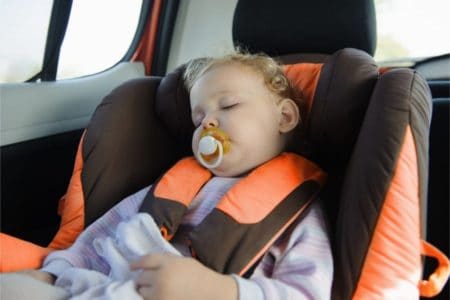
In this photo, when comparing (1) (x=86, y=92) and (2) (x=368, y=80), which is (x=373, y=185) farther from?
(1) (x=86, y=92)

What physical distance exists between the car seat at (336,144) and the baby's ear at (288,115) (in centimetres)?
4

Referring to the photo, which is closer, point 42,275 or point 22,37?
point 42,275

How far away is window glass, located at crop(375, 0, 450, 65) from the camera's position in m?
1.93

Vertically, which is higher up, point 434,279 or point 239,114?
point 239,114

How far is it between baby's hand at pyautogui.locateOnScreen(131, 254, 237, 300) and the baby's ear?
0.49 m

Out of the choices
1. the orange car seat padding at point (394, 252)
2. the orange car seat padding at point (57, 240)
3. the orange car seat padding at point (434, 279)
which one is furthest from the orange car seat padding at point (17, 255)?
the orange car seat padding at point (434, 279)

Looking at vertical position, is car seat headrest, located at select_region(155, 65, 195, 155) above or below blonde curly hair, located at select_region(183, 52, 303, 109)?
below

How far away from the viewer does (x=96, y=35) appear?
210cm

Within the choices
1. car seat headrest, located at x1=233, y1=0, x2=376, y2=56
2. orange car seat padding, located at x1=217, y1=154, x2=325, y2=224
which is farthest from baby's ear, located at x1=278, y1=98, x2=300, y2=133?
car seat headrest, located at x1=233, y1=0, x2=376, y2=56

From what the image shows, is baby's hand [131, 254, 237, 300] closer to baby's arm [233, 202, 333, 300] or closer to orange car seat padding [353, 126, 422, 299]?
baby's arm [233, 202, 333, 300]

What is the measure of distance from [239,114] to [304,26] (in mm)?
545

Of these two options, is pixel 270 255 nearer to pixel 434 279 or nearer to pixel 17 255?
pixel 434 279

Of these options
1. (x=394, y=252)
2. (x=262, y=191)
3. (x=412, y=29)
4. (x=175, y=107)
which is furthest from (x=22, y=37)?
(x=412, y=29)

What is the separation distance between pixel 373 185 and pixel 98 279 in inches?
22.2
